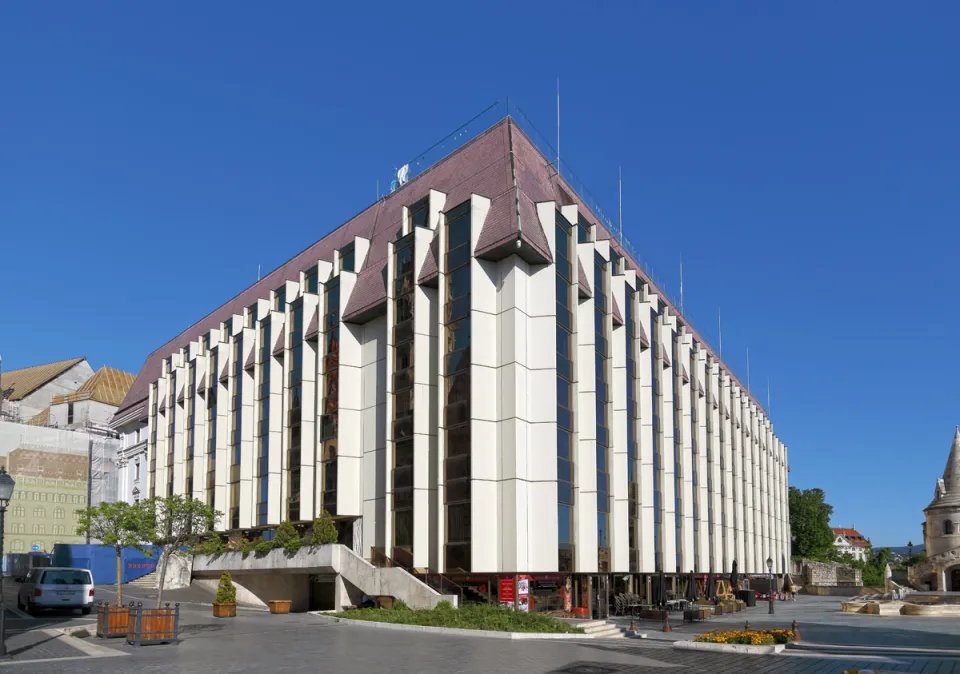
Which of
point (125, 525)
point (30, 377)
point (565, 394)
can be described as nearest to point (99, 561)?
point (125, 525)

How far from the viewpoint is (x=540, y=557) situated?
114 feet

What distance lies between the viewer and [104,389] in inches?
3767

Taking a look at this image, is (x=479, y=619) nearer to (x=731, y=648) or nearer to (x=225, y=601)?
(x=731, y=648)

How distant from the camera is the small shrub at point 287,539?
135 feet

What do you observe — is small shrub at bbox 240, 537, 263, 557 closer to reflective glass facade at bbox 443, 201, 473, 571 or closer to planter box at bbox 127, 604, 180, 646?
reflective glass facade at bbox 443, 201, 473, 571

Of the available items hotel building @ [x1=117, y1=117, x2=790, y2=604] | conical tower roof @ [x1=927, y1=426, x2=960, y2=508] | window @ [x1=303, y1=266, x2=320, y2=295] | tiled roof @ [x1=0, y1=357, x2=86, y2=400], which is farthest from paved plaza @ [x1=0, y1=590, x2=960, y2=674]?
tiled roof @ [x1=0, y1=357, x2=86, y2=400]

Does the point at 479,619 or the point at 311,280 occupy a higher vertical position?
the point at 311,280

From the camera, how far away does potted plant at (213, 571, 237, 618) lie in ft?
117

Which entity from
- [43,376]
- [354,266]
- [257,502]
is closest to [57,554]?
[257,502]

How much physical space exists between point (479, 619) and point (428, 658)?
849cm

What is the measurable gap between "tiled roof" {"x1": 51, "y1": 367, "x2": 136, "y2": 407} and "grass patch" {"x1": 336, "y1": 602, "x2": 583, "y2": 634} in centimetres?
7197

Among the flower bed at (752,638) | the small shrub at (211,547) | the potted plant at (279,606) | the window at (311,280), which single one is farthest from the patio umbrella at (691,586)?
the flower bed at (752,638)

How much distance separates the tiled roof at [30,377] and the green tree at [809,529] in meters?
93.2

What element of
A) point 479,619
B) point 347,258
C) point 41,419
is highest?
point 347,258
